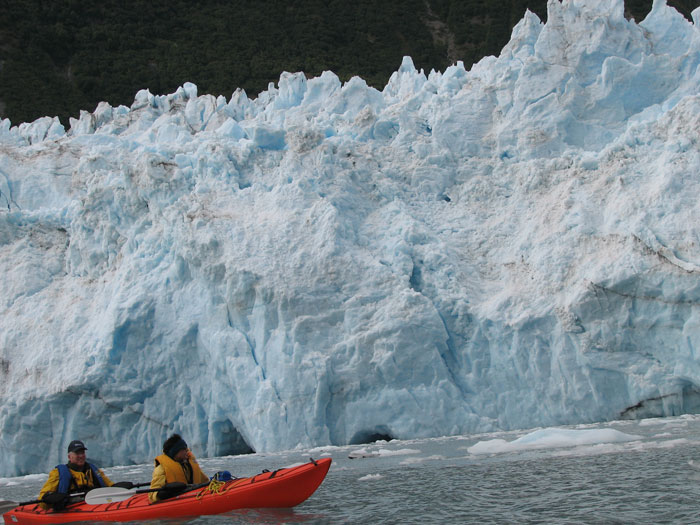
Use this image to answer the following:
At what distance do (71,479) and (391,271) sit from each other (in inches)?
298

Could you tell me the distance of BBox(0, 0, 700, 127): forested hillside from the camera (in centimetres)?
3784

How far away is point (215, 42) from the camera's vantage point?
42.4 meters

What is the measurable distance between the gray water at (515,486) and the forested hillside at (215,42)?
94.1 feet

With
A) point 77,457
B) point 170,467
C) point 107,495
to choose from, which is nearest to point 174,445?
Result: point 170,467

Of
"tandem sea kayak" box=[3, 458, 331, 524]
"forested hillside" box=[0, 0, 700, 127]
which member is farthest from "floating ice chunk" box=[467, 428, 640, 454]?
"forested hillside" box=[0, 0, 700, 127]

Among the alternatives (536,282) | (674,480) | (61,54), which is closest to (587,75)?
(536,282)

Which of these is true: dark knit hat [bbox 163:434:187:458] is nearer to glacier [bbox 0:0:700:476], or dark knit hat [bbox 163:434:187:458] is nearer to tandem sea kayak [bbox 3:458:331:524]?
tandem sea kayak [bbox 3:458:331:524]

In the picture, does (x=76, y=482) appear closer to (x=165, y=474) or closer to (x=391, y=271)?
(x=165, y=474)

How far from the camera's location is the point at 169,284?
48.6 feet

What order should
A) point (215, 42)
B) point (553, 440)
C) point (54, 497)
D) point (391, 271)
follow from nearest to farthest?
point (54, 497) < point (553, 440) < point (391, 271) < point (215, 42)

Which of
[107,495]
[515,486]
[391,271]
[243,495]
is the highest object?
[391,271]

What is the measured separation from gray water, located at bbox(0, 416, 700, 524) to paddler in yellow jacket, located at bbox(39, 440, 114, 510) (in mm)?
1197

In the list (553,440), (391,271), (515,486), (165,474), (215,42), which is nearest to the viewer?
(515,486)

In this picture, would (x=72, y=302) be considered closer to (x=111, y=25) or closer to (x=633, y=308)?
(x=633, y=308)
